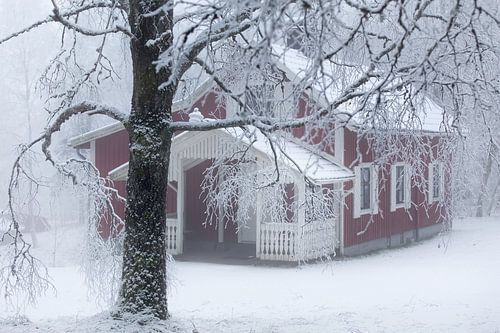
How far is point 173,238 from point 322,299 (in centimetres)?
705

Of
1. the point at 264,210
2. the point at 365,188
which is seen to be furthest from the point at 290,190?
the point at 264,210

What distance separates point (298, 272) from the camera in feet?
59.9

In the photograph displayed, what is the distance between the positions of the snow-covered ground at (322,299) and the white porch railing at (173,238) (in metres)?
1.36

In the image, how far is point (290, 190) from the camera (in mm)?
21703

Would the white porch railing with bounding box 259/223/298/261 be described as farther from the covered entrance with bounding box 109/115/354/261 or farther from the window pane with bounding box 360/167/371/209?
the window pane with bounding box 360/167/371/209

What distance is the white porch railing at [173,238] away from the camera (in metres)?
20.6

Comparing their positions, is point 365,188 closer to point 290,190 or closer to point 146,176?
point 290,190

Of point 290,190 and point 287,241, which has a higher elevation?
point 290,190

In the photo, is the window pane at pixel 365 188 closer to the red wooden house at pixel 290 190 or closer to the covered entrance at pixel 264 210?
the red wooden house at pixel 290 190

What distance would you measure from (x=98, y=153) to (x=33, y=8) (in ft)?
55.6

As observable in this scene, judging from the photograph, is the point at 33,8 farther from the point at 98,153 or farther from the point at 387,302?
the point at 387,302

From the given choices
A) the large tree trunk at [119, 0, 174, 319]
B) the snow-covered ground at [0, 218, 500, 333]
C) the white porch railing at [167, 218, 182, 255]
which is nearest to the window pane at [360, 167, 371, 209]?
the snow-covered ground at [0, 218, 500, 333]

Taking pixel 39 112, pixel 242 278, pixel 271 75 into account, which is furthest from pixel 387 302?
pixel 39 112

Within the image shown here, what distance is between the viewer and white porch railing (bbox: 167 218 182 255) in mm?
20558
